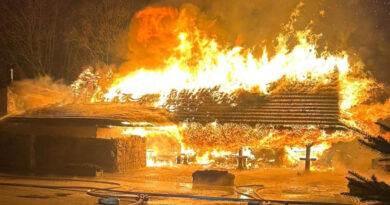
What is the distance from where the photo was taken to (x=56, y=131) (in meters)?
23.5

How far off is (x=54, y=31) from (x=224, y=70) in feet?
71.1

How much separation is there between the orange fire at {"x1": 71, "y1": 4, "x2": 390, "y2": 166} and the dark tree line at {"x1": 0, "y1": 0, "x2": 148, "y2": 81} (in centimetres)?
1353

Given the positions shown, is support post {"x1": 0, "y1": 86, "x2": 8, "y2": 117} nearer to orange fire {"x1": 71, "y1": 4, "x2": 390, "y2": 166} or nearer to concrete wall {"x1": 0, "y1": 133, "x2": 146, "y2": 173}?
concrete wall {"x1": 0, "y1": 133, "x2": 146, "y2": 173}

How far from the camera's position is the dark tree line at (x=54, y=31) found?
39.2 meters

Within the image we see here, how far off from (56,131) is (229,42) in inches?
339

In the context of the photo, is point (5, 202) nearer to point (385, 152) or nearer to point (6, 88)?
point (385, 152)

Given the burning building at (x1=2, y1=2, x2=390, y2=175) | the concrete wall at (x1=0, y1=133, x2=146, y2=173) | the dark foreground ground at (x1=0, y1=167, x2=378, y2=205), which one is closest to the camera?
the dark foreground ground at (x1=0, y1=167, x2=378, y2=205)

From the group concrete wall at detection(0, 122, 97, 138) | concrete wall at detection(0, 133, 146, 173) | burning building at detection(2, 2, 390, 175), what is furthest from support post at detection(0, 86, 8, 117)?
concrete wall at detection(0, 133, 146, 173)

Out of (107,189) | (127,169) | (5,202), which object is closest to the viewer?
(5,202)

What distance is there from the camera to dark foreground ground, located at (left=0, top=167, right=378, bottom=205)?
51.2 ft

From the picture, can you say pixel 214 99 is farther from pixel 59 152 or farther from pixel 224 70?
pixel 59 152

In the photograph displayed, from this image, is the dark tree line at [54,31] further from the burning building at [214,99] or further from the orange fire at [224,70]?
the burning building at [214,99]

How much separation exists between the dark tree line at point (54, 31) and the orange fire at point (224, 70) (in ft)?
44.4

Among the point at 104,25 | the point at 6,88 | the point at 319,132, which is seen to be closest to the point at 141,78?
the point at 6,88
